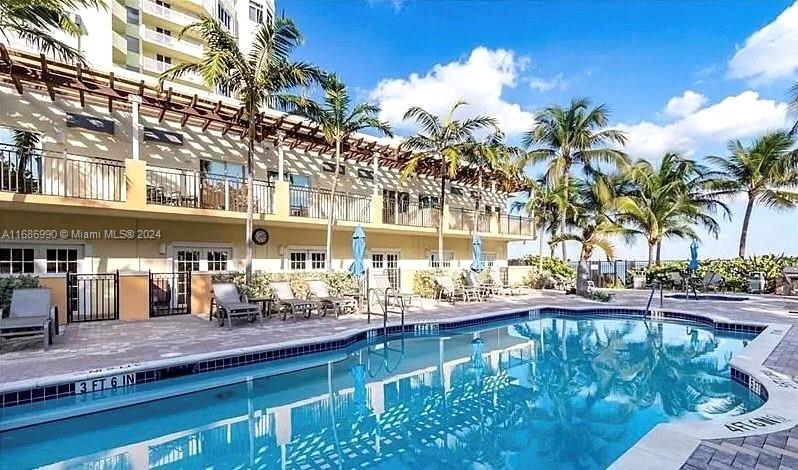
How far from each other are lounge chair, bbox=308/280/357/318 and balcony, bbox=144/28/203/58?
2520cm

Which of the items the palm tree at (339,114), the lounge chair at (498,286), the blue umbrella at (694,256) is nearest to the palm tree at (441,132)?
the palm tree at (339,114)

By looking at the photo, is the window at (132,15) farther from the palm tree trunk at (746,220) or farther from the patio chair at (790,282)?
the patio chair at (790,282)

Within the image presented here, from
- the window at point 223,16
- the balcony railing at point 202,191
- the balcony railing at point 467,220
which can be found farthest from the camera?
the window at point 223,16

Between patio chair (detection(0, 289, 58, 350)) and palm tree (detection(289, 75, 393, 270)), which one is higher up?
palm tree (detection(289, 75, 393, 270))

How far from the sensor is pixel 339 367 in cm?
854

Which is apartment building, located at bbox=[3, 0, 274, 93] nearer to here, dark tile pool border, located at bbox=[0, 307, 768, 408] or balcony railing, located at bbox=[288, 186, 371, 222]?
balcony railing, located at bbox=[288, 186, 371, 222]

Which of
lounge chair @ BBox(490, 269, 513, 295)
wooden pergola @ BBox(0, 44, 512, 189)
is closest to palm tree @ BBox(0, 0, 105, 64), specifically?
wooden pergola @ BBox(0, 44, 512, 189)

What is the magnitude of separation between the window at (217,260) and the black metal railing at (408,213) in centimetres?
602

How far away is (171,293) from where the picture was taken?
13.3 m

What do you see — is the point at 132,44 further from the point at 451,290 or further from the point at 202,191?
the point at 451,290

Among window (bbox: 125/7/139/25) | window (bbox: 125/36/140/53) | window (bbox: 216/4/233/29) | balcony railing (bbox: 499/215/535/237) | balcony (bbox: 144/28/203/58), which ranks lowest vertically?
balcony railing (bbox: 499/215/535/237)

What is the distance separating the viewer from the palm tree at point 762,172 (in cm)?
2088

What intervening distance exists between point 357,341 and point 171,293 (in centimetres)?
654

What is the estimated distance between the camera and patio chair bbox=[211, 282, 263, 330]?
416 inches
